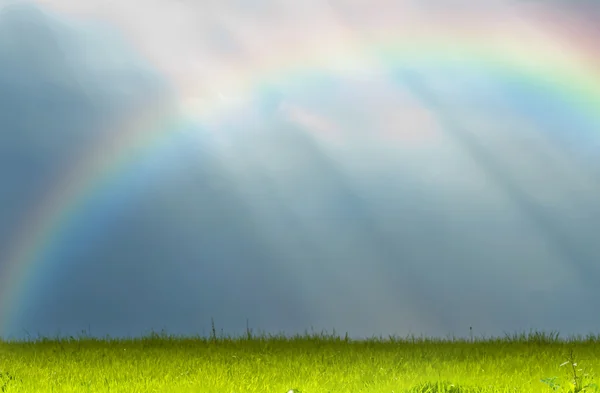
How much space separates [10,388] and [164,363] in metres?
2.81

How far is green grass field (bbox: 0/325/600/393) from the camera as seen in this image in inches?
375

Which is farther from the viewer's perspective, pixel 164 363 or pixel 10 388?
pixel 164 363

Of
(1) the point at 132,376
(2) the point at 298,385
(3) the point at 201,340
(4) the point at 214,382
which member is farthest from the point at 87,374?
(3) the point at 201,340

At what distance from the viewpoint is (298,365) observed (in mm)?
11695

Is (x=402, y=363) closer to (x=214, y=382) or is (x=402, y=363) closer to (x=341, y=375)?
(x=341, y=375)

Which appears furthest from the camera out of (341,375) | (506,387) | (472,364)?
(472,364)

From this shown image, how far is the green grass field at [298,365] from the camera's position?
9.52m

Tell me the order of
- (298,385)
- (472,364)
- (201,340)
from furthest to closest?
(201,340) → (472,364) → (298,385)

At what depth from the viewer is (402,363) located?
11797 mm

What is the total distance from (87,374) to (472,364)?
20.4 ft

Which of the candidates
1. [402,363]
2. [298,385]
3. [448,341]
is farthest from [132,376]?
[448,341]

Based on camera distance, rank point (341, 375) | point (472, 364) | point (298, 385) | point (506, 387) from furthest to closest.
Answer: point (472, 364) < point (341, 375) < point (298, 385) < point (506, 387)

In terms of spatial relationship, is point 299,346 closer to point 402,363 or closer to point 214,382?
point 402,363

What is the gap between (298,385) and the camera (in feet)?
31.8
